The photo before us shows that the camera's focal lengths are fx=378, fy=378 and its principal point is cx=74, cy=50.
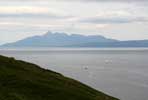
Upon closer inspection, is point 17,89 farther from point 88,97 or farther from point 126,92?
point 126,92

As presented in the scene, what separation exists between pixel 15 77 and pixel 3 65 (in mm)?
6810

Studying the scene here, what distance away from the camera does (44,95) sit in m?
39.7

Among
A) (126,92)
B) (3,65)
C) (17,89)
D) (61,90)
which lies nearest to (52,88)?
(61,90)

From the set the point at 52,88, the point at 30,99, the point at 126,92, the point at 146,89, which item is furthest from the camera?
the point at 146,89

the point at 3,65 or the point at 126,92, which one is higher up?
the point at 3,65

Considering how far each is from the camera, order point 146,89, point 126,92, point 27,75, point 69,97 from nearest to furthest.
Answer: point 69,97
point 27,75
point 126,92
point 146,89

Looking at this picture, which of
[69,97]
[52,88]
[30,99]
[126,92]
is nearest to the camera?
[30,99]

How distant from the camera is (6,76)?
45.1 metres

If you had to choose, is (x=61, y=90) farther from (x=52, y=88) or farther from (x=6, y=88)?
(x=6, y=88)

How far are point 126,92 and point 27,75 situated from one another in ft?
188

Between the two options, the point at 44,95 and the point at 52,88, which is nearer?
the point at 44,95

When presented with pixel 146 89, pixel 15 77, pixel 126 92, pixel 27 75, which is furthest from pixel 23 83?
pixel 146 89

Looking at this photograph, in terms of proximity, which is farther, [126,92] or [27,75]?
[126,92]

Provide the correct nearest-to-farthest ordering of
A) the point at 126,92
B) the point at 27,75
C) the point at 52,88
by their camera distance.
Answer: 1. the point at 52,88
2. the point at 27,75
3. the point at 126,92
